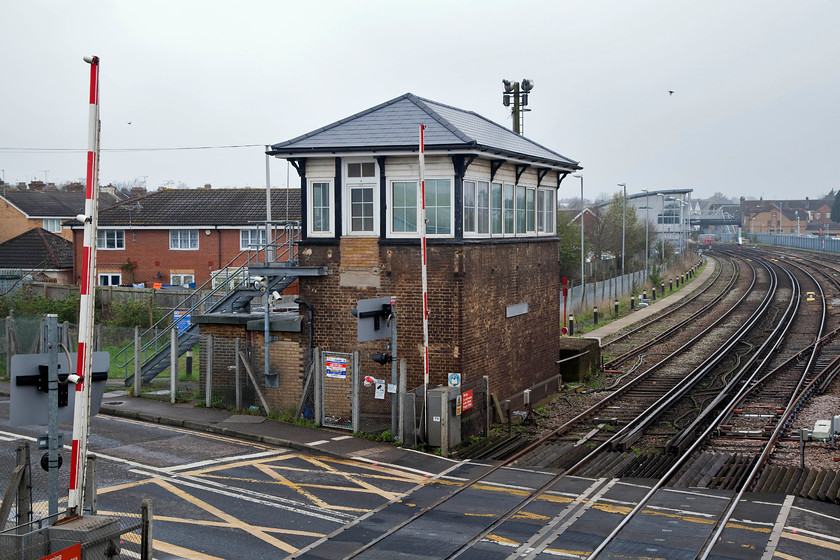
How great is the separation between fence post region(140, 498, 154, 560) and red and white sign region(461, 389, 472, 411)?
822 centimetres

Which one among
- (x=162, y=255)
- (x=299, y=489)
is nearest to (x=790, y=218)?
(x=162, y=255)

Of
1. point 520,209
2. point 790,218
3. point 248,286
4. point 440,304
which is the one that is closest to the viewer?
point 440,304

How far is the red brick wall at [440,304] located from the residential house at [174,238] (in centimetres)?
2268

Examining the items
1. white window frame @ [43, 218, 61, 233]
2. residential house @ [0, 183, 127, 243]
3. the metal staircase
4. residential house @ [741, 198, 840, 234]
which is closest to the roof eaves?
the metal staircase

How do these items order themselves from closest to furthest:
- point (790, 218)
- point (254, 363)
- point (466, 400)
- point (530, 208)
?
point (466, 400) → point (254, 363) → point (530, 208) → point (790, 218)

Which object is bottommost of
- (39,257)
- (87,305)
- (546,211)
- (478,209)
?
(87,305)

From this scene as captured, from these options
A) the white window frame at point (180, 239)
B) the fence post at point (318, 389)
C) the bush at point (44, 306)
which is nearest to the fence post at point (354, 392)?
the fence post at point (318, 389)

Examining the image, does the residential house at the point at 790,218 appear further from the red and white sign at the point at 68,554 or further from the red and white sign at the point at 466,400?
the red and white sign at the point at 68,554

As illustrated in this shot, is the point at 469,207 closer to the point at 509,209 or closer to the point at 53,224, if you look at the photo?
the point at 509,209

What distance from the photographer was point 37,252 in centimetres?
4672

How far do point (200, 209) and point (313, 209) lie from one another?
26.2 m

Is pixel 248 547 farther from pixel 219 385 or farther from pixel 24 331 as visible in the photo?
pixel 24 331

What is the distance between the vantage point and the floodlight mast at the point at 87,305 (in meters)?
7.89

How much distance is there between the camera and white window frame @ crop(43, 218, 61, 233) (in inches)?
2430
